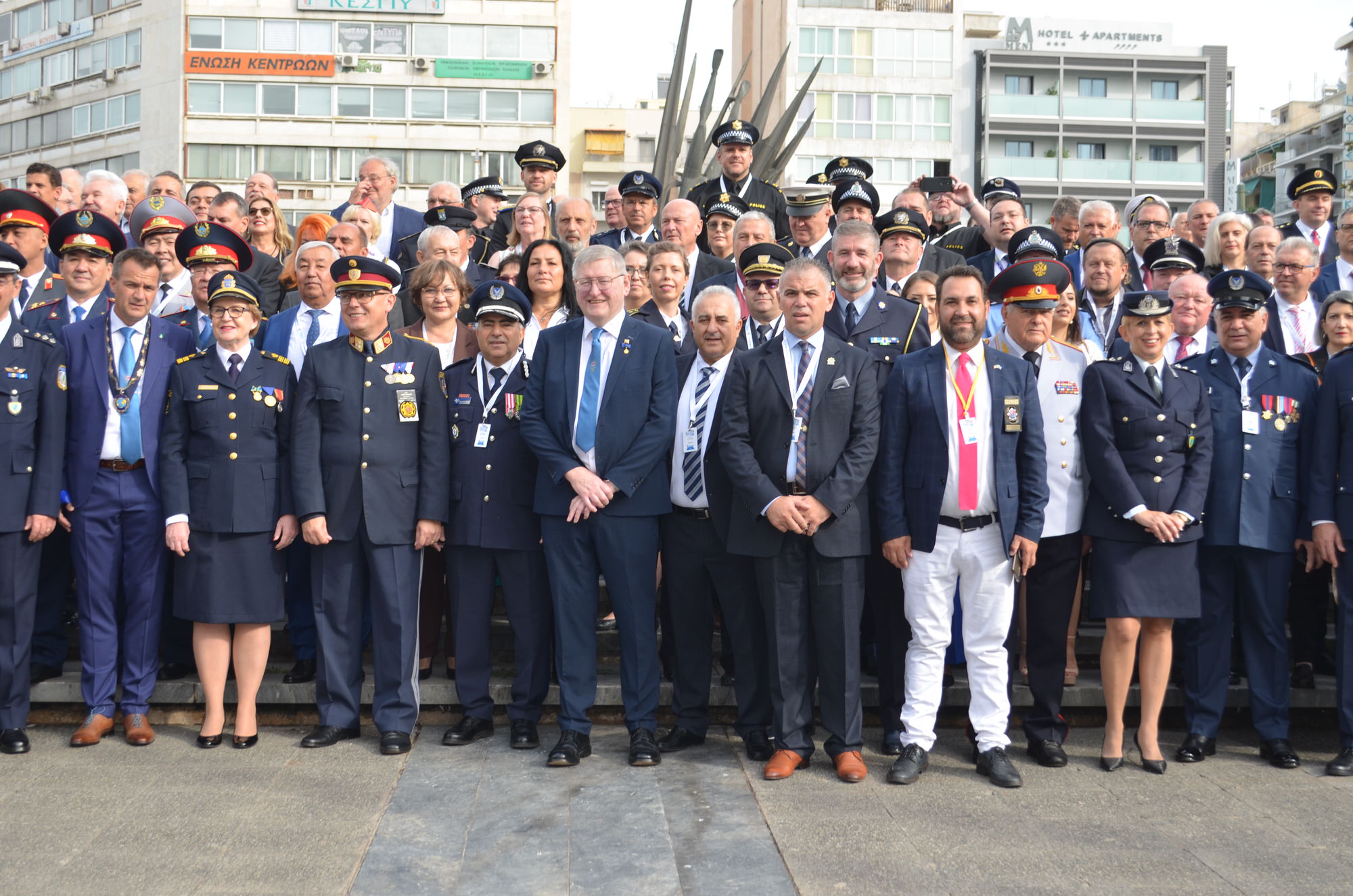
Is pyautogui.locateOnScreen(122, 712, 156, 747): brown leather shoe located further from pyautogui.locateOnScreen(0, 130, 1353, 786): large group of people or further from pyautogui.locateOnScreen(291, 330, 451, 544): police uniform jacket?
pyautogui.locateOnScreen(291, 330, 451, 544): police uniform jacket

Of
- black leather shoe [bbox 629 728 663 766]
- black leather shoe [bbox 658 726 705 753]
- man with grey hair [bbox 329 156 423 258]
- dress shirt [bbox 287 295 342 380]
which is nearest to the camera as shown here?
black leather shoe [bbox 629 728 663 766]

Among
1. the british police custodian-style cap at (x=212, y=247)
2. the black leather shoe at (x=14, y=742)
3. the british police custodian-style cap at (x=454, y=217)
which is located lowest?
the black leather shoe at (x=14, y=742)

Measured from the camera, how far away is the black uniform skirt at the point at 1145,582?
219 inches

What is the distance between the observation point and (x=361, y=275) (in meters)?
5.84

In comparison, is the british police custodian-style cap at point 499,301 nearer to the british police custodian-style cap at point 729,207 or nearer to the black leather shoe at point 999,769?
the british police custodian-style cap at point 729,207

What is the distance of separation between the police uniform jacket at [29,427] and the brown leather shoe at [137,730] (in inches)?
34.2

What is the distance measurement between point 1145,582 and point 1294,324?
250 cm

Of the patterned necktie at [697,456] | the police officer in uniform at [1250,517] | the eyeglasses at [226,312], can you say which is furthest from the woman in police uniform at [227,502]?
the police officer in uniform at [1250,517]

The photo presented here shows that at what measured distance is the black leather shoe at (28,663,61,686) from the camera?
20.5ft

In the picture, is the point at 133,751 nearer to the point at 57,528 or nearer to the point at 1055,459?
the point at 57,528

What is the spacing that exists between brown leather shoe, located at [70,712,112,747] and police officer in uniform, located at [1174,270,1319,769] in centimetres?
504

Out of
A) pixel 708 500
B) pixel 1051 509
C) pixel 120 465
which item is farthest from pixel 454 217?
pixel 1051 509

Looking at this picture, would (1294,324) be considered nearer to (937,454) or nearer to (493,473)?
(937,454)

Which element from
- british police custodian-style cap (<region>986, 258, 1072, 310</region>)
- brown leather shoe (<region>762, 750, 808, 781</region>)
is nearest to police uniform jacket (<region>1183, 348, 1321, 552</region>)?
british police custodian-style cap (<region>986, 258, 1072, 310</region>)
